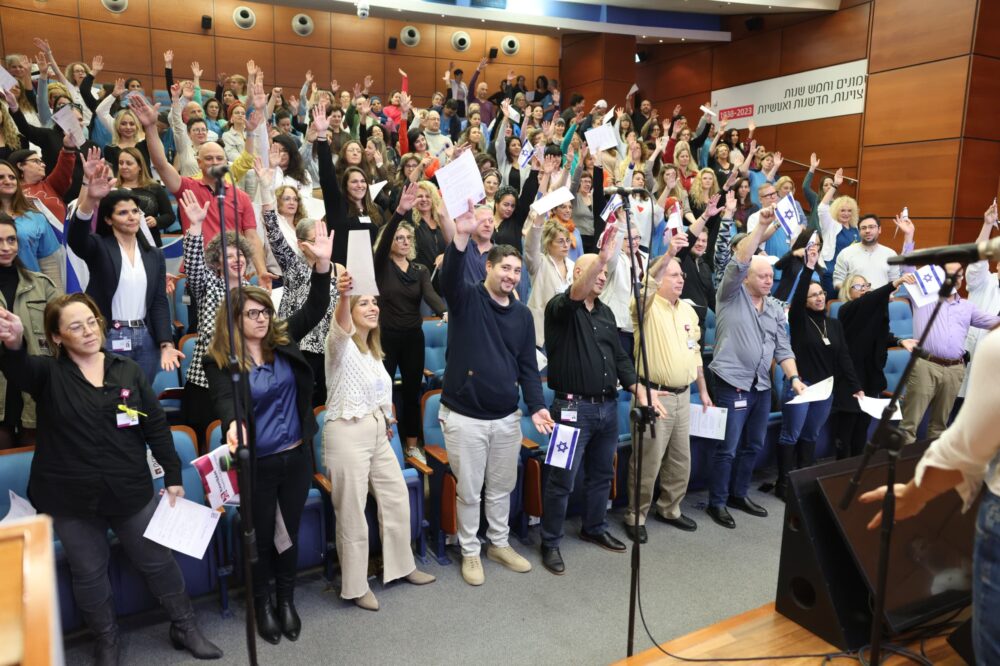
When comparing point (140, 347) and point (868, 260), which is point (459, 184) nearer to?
point (140, 347)

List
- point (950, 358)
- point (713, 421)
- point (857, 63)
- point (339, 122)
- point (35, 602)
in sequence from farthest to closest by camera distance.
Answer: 1. point (857, 63)
2. point (339, 122)
3. point (950, 358)
4. point (713, 421)
5. point (35, 602)

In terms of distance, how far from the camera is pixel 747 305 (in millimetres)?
3711

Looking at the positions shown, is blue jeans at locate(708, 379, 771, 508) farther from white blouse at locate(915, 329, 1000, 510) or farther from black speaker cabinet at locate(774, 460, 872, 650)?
white blouse at locate(915, 329, 1000, 510)

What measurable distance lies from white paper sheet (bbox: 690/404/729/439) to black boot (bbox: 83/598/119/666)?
278cm

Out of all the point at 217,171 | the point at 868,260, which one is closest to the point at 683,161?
the point at 868,260

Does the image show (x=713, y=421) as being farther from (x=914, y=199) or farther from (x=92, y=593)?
(x=914, y=199)

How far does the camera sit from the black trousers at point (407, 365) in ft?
12.2

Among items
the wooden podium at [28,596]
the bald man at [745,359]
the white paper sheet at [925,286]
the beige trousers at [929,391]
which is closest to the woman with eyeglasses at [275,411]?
the wooden podium at [28,596]

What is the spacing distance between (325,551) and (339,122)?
15.7ft

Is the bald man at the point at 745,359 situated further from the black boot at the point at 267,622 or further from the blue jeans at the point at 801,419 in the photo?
the black boot at the point at 267,622

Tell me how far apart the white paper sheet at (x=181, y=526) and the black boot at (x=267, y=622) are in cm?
40

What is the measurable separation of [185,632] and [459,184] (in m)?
2.02

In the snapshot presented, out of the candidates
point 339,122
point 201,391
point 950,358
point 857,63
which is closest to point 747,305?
point 950,358

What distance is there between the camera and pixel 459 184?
8.93 ft
